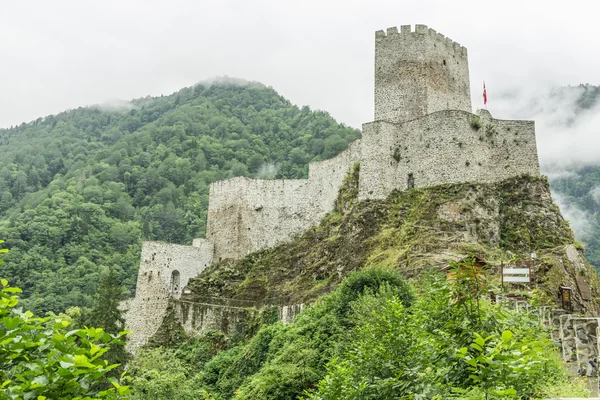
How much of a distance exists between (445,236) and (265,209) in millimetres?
21757

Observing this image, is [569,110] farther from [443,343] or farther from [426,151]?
[443,343]

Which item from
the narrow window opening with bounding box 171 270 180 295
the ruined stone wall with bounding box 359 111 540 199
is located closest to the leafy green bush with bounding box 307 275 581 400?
the ruined stone wall with bounding box 359 111 540 199

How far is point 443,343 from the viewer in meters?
14.2

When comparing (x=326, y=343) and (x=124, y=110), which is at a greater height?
(x=124, y=110)

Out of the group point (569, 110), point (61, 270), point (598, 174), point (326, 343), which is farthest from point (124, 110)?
point (326, 343)

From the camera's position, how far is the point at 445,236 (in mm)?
40219

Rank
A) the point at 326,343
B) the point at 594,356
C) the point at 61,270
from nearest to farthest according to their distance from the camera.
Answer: the point at 594,356 → the point at 326,343 → the point at 61,270

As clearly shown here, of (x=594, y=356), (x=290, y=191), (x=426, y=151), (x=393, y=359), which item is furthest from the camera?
(x=290, y=191)

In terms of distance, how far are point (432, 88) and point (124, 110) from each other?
122m

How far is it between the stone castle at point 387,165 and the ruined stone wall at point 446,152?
0.06 metres

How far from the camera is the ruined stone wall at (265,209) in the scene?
182 feet

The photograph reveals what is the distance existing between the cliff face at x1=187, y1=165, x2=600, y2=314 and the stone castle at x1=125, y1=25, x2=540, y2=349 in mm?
1409

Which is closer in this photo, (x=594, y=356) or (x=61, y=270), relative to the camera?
(x=594, y=356)

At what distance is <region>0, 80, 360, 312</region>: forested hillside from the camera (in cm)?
8269
